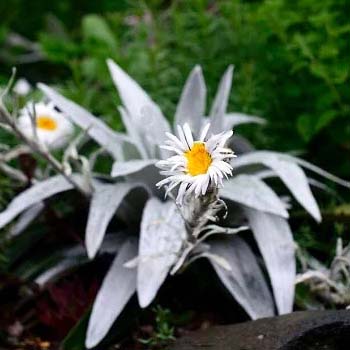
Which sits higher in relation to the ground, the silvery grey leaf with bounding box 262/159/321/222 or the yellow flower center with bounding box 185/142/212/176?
the yellow flower center with bounding box 185/142/212/176

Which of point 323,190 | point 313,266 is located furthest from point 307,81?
point 313,266

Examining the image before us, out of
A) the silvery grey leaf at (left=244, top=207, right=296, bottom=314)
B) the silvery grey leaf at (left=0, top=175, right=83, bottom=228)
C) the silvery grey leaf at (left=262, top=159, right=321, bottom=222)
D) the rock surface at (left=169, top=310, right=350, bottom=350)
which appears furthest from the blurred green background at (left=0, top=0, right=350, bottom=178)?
the rock surface at (left=169, top=310, right=350, bottom=350)

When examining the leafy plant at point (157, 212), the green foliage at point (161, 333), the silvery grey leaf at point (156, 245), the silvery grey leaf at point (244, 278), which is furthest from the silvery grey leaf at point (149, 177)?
the green foliage at point (161, 333)

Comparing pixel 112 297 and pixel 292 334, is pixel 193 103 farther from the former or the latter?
pixel 292 334

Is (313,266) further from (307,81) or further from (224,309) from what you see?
(307,81)

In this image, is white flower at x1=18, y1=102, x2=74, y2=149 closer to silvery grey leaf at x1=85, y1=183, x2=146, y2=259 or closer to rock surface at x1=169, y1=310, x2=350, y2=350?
silvery grey leaf at x1=85, y1=183, x2=146, y2=259

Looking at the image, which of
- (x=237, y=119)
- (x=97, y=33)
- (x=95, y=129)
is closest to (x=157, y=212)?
(x=95, y=129)
